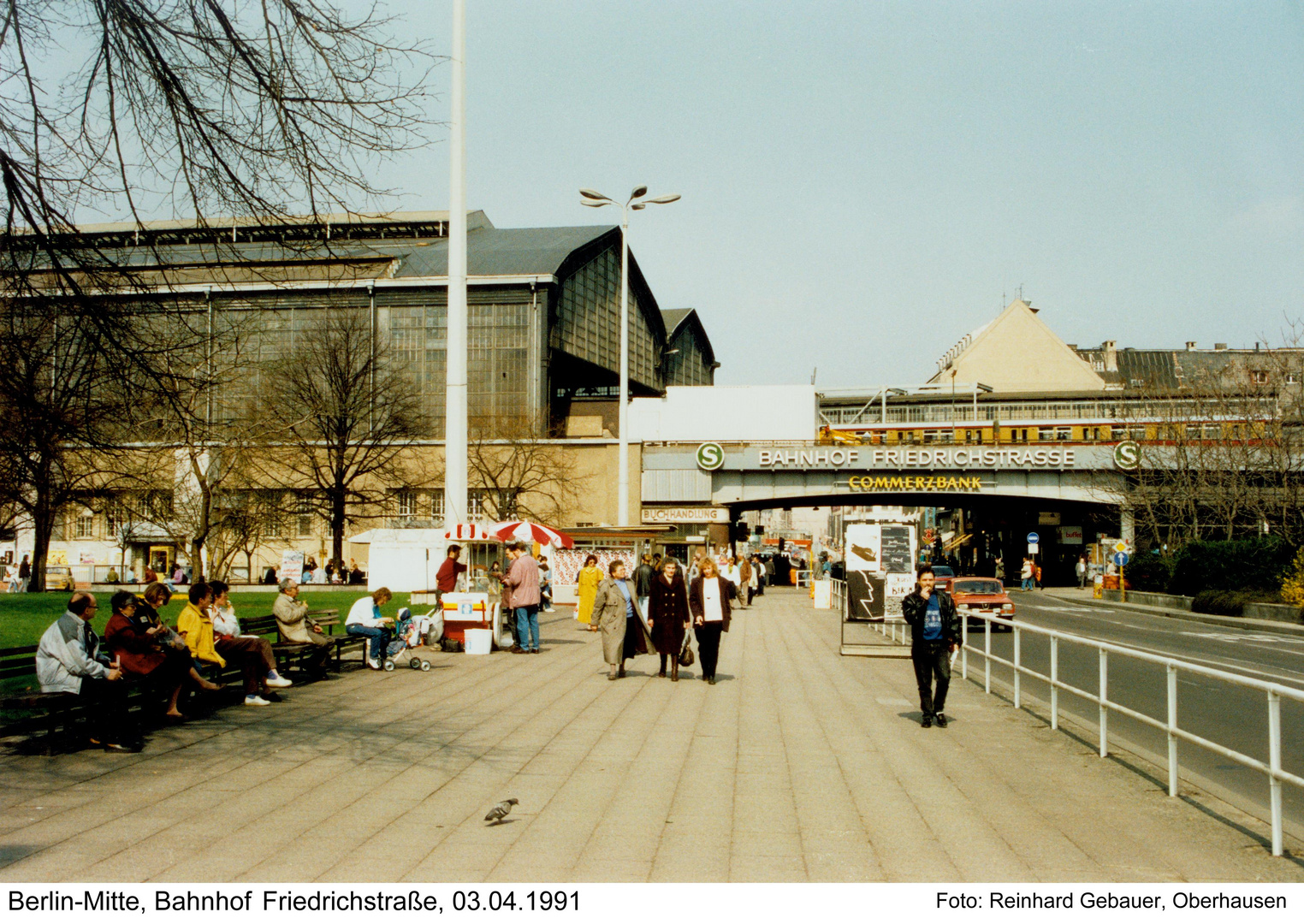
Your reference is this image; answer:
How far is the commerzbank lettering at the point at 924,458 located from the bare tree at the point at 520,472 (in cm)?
1072

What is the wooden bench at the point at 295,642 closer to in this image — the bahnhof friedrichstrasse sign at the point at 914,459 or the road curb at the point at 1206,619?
the road curb at the point at 1206,619

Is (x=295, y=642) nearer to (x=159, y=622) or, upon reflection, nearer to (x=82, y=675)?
(x=159, y=622)

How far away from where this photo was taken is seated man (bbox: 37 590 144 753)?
29.9 feet

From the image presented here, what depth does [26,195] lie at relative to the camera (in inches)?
327

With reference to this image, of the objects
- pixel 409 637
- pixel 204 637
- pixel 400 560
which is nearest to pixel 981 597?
pixel 409 637

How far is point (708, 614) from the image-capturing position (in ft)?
50.4

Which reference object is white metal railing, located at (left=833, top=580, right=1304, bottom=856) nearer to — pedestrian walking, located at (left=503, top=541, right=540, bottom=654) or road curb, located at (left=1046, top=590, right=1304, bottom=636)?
pedestrian walking, located at (left=503, top=541, right=540, bottom=654)

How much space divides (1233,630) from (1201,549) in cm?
1054

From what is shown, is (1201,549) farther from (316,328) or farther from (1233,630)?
(316,328)

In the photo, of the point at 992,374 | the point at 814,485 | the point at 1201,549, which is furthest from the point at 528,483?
the point at 992,374

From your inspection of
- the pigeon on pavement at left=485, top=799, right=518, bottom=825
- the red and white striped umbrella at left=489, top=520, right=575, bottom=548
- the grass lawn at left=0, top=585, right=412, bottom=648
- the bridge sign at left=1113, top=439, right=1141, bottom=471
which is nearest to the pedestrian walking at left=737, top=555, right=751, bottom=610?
the grass lawn at left=0, top=585, right=412, bottom=648

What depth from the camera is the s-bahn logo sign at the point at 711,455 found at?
61.9 metres

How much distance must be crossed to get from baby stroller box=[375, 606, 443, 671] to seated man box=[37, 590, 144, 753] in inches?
277

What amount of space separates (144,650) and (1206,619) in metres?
Answer: 33.7
